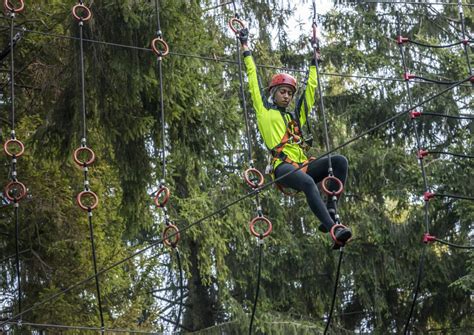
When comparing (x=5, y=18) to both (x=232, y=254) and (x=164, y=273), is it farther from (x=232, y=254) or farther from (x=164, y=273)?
(x=164, y=273)

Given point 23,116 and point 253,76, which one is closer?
point 253,76

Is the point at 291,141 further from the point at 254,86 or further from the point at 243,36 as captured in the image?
the point at 243,36

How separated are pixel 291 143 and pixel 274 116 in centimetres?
22

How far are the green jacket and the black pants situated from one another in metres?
0.11

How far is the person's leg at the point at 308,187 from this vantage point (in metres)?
6.98

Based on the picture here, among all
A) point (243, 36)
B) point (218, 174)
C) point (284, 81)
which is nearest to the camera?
point (284, 81)

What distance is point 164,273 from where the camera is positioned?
17.2m

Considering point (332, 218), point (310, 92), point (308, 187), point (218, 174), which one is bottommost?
point (332, 218)

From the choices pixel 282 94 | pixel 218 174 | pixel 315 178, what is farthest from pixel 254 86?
pixel 218 174

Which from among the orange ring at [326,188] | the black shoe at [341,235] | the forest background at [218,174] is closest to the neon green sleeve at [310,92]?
the orange ring at [326,188]

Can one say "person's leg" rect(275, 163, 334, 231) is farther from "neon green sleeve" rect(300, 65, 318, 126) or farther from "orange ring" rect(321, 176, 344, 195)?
"neon green sleeve" rect(300, 65, 318, 126)

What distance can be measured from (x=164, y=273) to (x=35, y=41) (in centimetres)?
637

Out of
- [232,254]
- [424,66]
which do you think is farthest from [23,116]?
[424,66]

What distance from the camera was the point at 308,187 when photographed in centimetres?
706
